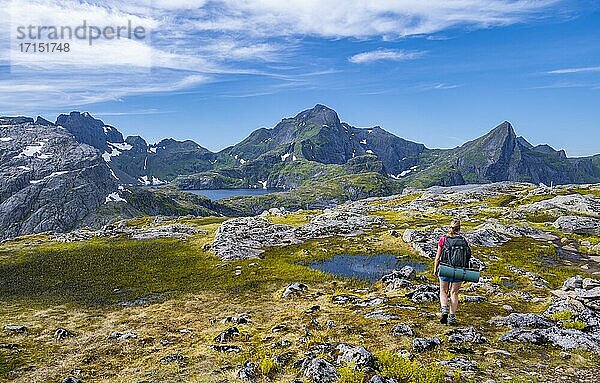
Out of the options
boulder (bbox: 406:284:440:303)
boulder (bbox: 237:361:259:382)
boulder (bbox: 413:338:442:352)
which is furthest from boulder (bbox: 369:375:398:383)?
boulder (bbox: 406:284:440:303)

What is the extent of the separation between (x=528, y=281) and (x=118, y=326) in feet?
113

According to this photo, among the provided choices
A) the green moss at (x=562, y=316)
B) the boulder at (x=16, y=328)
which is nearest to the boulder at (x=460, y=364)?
the green moss at (x=562, y=316)

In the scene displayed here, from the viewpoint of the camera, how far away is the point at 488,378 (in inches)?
648

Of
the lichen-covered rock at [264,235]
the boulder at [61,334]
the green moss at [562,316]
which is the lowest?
the lichen-covered rock at [264,235]

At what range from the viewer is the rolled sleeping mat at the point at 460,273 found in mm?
22641

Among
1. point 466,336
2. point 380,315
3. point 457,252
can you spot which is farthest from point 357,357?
point 457,252

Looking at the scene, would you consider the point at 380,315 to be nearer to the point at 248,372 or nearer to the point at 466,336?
the point at 466,336

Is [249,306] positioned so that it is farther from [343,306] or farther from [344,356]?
[344,356]

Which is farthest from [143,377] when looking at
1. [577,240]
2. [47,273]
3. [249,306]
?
[577,240]

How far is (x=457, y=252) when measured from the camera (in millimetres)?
22906

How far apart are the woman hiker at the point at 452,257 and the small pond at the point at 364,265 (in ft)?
58.8

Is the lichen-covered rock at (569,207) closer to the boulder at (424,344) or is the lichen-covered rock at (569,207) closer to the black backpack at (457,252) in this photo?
the black backpack at (457,252)

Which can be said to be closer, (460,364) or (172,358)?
(460,364)

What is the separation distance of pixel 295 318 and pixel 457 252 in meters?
11.7
